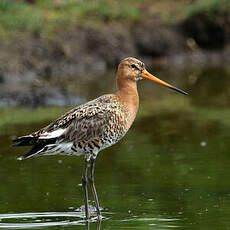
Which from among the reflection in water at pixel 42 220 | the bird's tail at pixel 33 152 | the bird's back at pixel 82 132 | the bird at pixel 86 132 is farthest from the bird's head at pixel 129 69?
the reflection in water at pixel 42 220

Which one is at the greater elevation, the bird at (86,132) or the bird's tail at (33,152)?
the bird at (86,132)

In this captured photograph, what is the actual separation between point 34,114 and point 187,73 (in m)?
7.45

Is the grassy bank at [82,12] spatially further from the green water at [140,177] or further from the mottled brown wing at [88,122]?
the mottled brown wing at [88,122]

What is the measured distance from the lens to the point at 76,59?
23.2 meters

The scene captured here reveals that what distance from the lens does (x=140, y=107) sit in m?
17.2

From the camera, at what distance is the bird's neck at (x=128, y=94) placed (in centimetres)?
978

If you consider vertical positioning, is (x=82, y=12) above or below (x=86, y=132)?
above

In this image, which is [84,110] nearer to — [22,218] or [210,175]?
[22,218]

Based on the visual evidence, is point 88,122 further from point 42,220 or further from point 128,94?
point 42,220

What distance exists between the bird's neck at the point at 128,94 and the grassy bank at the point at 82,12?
498 inches


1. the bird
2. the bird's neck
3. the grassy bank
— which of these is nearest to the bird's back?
the bird

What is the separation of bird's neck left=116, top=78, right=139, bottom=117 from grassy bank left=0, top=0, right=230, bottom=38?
41.5ft

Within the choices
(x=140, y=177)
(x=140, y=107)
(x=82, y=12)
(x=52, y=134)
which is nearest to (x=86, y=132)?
(x=52, y=134)

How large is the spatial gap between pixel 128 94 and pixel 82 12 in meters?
15.4
